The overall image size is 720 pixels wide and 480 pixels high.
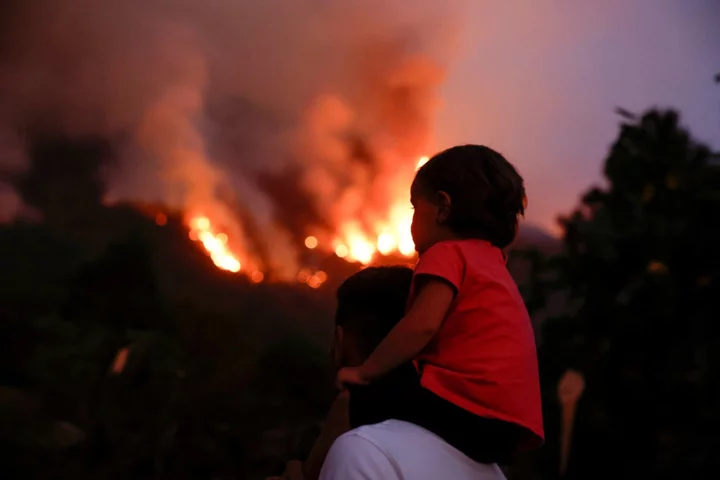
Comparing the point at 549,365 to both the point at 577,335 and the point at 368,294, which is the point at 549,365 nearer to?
the point at 577,335

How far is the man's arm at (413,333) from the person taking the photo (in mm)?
602

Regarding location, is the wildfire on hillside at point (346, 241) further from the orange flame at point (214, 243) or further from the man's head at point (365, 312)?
the man's head at point (365, 312)

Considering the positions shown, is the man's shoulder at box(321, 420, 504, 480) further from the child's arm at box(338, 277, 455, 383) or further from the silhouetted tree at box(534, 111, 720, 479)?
the silhouetted tree at box(534, 111, 720, 479)

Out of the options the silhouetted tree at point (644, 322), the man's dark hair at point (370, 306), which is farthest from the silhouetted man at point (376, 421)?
the silhouetted tree at point (644, 322)

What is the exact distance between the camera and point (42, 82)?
6.88 feet

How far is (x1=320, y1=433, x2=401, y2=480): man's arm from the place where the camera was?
0.53 meters

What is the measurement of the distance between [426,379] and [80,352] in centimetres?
157

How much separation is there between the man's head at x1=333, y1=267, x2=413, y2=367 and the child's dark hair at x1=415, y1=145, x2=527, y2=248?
0.32 feet

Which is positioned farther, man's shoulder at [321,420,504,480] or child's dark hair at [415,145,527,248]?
child's dark hair at [415,145,527,248]

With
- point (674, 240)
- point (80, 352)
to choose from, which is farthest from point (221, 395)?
point (674, 240)

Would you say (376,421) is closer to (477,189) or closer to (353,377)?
(353,377)

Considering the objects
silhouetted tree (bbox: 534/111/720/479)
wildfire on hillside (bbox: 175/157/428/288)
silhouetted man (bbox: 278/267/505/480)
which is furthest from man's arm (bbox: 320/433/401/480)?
silhouetted tree (bbox: 534/111/720/479)

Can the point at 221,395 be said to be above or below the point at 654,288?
below

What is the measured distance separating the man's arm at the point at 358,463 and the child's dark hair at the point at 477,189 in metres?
0.26
